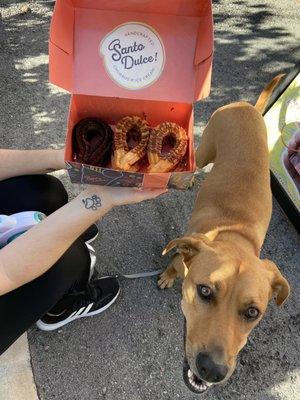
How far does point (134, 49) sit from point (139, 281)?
7.43ft

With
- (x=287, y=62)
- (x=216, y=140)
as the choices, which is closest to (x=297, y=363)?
(x=216, y=140)

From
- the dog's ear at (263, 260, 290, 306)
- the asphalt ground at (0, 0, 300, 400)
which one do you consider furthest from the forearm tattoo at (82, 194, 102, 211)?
the asphalt ground at (0, 0, 300, 400)

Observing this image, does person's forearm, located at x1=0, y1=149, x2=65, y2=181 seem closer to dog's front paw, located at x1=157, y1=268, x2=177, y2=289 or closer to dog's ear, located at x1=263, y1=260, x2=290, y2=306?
dog's front paw, located at x1=157, y1=268, x2=177, y2=289

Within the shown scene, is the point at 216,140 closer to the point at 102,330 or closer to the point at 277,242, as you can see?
the point at 277,242

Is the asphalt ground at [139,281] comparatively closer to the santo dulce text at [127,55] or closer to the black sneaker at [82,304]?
the black sneaker at [82,304]

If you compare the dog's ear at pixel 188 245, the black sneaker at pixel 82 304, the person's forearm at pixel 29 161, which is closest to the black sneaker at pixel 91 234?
the black sneaker at pixel 82 304

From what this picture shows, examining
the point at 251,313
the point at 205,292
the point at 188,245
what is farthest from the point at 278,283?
the point at 188,245

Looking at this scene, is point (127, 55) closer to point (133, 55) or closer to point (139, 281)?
point (133, 55)

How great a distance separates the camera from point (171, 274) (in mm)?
3639

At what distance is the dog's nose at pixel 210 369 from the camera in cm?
246

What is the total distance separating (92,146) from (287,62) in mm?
4345

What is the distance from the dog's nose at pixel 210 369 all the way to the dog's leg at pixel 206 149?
6.70ft

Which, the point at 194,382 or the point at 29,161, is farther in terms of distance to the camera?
the point at 29,161

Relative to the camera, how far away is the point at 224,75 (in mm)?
5332
